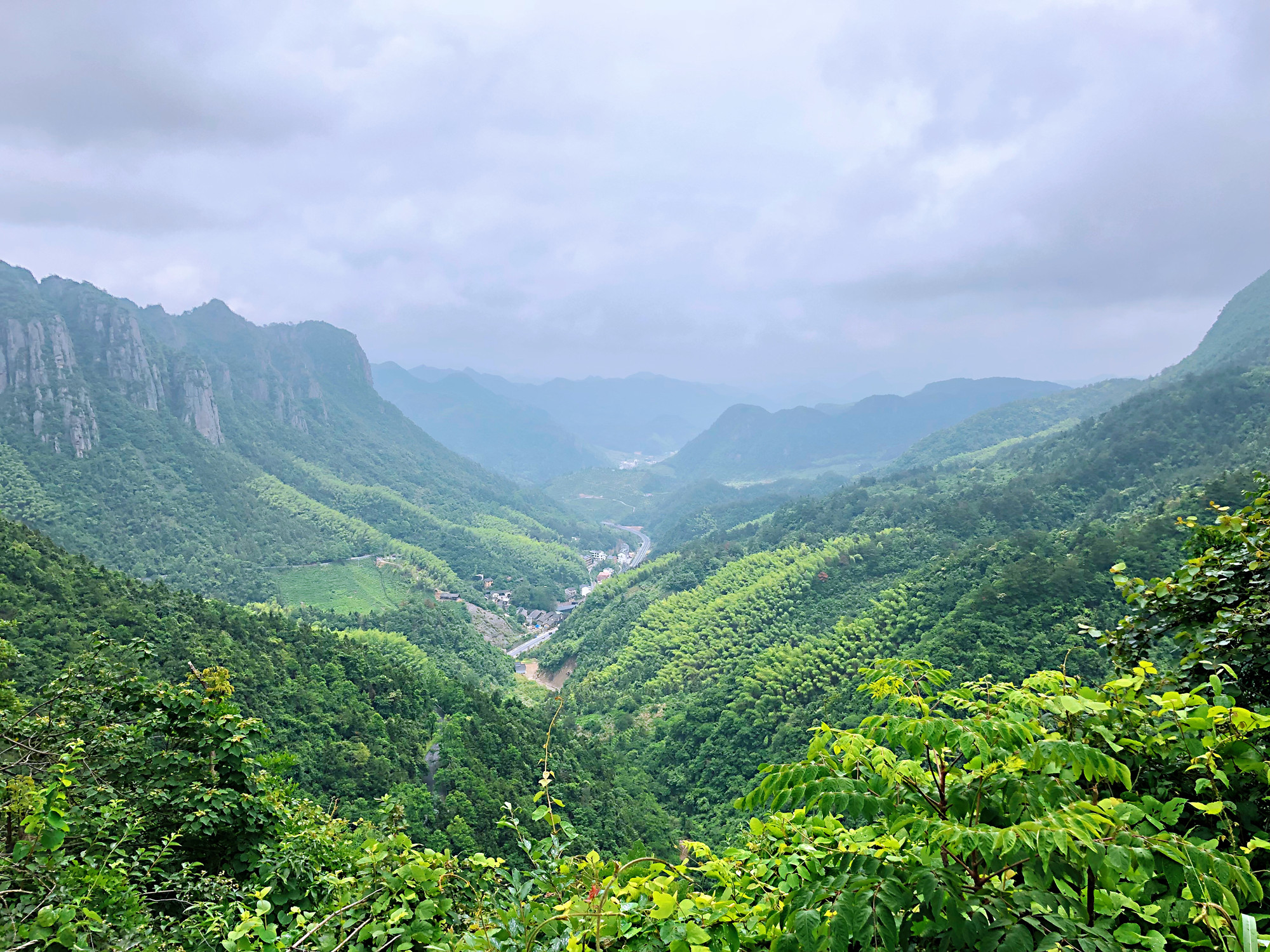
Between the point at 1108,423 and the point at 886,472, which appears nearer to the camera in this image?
the point at 1108,423

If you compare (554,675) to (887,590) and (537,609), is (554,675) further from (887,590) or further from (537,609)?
(887,590)

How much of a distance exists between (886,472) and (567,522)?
86661mm

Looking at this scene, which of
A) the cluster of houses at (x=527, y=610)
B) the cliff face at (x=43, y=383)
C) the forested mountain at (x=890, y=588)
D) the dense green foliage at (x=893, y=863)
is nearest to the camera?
the dense green foliage at (x=893, y=863)

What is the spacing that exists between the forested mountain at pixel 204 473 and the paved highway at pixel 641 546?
575 inches

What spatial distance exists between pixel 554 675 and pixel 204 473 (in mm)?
81371

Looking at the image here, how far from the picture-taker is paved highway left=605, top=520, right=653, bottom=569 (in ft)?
484

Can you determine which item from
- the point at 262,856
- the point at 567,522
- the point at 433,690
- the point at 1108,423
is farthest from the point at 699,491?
the point at 262,856

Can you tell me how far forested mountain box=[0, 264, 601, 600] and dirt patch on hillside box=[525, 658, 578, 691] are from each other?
108 ft

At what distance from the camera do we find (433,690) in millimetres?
42594

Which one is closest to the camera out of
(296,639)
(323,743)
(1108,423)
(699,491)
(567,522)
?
(323,743)

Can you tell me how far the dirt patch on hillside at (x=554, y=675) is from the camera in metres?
69.7

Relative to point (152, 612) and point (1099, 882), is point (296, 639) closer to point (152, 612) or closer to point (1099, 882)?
point (152, 612)

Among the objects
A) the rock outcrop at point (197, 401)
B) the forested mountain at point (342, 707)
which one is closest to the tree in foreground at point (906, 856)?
the forested mountain at point (342, 707)

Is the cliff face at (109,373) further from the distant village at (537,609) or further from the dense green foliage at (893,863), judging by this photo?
the dense green foliage at (893,863)
